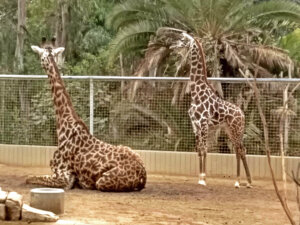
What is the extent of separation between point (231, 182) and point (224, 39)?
3712mm

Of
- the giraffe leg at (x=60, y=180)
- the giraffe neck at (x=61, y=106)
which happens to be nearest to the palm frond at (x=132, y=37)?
the giraffe neck at (x=61, y=106)

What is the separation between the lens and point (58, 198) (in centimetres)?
707

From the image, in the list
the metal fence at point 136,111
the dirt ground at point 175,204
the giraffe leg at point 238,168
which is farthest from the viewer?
the metal fence at point 136,111

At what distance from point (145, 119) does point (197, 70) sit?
4.52ft

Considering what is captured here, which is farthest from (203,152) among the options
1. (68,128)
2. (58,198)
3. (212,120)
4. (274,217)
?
(58,198)

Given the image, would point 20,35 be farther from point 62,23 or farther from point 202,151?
point 202,151

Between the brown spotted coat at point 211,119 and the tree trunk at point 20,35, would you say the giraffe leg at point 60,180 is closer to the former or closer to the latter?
the brown spotted coat at point 211,119

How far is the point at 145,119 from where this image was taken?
11.5 metres

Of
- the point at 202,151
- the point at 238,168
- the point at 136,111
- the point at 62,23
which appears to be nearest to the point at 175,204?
the point at 202,151

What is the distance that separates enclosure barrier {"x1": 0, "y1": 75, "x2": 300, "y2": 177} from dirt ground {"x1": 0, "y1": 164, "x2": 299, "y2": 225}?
0.73 metres

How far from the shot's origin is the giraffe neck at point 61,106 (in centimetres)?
967

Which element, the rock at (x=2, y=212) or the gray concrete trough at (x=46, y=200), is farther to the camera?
the gray concrete trough at (x=46, y=200)

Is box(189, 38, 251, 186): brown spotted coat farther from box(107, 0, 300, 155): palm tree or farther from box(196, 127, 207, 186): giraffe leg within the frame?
box(107, 0, 300, 155): palm tree

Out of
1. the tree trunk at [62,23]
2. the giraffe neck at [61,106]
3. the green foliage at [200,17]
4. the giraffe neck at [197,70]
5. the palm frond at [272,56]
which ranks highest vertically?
the tree trunk at [62,23]
